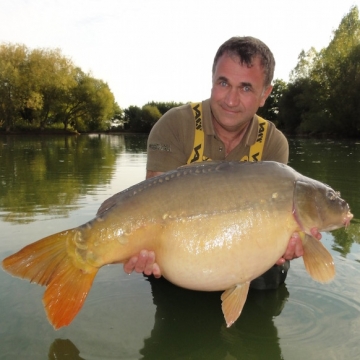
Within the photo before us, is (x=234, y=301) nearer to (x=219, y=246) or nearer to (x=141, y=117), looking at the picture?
(x=219, y=246)

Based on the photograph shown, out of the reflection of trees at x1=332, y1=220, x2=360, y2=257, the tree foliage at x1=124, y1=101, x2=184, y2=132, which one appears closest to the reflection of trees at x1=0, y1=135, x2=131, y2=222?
the reflection of trees at x1=332, y1=220, x2=360, y2=257

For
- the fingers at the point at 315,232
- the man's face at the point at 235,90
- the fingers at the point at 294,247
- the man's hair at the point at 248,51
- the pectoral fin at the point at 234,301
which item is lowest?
the pectoral fin at the point at 234,301

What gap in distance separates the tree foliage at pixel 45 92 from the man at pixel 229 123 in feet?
114

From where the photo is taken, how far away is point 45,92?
38.6 m

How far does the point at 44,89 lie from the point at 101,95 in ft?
27.0

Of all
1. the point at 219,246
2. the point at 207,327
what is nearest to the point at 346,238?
the point at 207,327

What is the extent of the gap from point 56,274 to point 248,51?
5.35 feet

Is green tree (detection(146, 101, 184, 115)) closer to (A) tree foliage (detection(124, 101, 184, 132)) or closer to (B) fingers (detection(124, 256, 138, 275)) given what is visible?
(A) tree foliage (detection(124, 101, 184, 132))

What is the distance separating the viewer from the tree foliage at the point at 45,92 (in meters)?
35.2

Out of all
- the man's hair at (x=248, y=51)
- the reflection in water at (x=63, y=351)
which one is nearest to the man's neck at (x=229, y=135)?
the man's hair at (x=248, y=51)

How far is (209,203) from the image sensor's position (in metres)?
1.90

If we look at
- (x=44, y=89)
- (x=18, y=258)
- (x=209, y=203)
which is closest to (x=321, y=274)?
(x=209, y=203)

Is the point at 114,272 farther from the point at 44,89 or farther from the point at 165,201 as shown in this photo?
the point at 44,89

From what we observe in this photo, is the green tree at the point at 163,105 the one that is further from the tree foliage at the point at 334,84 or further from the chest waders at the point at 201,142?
the chest waders at the point at 201,142
